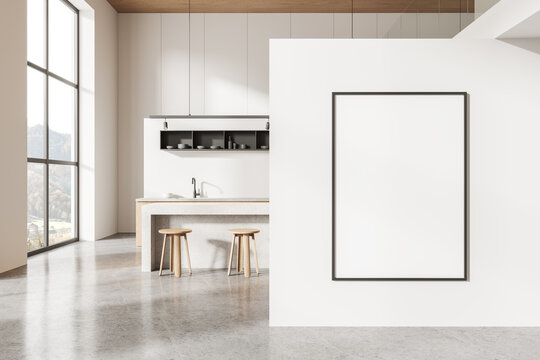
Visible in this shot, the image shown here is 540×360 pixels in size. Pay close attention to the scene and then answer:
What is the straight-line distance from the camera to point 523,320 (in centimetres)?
374

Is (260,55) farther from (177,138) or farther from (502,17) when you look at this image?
(502,17)

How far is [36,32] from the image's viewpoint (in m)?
7.53

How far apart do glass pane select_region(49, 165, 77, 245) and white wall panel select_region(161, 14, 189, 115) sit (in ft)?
8.41

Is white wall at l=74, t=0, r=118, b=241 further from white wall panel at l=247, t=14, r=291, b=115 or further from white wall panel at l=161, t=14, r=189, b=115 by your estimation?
white wall panel at l=247, t=14, r=291, b=115

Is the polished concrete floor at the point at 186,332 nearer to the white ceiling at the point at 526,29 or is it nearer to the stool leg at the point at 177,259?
the stool leg at the point at 177,259

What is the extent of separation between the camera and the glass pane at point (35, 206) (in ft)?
23.9

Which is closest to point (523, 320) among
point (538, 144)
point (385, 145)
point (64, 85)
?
point (538, 144)

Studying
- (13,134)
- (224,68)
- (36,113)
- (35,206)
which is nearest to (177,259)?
(13,134)

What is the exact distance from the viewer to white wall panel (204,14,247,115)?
399 inches

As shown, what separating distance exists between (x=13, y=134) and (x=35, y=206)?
5.63 feet

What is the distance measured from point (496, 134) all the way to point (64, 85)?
24.4 feet

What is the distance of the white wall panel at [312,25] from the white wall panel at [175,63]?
235 centimetres

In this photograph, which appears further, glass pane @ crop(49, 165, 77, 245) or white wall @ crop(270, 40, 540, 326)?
glass pane @ crop(49, 165, 77, 245)

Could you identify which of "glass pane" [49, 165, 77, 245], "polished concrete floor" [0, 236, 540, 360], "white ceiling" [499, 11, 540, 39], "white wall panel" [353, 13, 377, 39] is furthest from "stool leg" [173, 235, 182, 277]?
"white wall panel" [353, 13, 377, 39]
